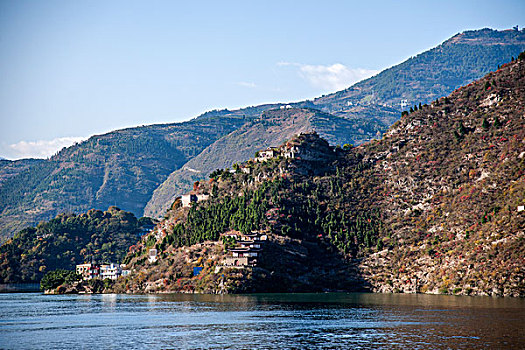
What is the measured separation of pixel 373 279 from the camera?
197 m

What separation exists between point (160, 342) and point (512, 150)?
442ft

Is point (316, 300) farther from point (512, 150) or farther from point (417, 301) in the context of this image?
point (512, 150)

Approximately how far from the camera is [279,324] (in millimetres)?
117875

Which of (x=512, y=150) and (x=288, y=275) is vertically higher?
(x=512, y=150)

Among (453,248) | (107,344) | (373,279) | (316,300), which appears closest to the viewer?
(107,344)

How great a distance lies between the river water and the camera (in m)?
97.1

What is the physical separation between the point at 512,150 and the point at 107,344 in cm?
14024

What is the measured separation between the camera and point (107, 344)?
100 metres

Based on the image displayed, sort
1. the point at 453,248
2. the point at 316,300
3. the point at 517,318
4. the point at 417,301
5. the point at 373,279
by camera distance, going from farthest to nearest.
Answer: the point at 373,279
the point at 453,248
the point at 316,300
the point at 417,301
the point at 517,318

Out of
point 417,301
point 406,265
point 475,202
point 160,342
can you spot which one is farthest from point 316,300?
point 160,342

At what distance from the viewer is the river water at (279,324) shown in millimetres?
97125

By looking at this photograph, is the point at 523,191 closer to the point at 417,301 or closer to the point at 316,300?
the point at 417,301

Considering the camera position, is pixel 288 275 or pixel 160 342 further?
pixel 288 275

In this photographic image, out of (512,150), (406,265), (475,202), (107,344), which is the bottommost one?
(107,344)
